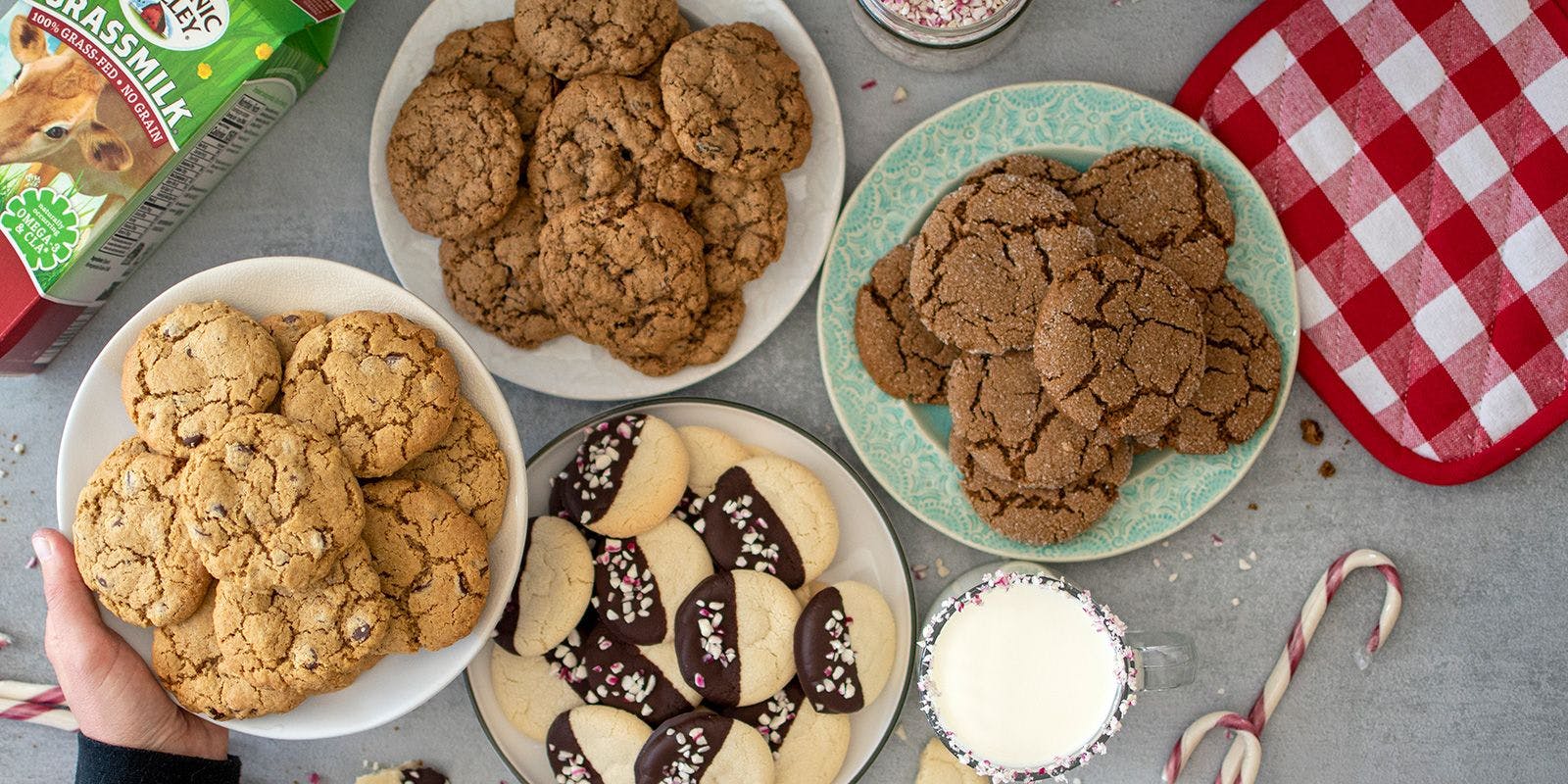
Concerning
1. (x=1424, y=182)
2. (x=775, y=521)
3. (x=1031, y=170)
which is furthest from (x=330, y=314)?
(x=1424, y=182)

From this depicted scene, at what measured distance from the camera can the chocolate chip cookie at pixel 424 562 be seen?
1343 millimetres

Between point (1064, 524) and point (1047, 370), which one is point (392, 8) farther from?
point (1064, 524)

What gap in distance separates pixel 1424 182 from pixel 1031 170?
701mm

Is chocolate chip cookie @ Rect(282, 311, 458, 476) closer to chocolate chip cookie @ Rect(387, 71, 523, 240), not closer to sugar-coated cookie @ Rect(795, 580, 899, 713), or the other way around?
chocolate chip cookie @ Rect(387, 71, 523, 240)

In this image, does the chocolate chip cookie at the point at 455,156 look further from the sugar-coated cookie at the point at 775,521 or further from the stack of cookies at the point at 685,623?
the sugar-coated cookie at the point at 775,521

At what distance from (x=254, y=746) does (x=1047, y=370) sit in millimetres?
1612

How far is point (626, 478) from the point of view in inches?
67.2

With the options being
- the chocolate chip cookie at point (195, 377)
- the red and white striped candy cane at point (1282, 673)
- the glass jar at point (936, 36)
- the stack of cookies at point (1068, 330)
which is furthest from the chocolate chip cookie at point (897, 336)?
the chocolate chip cookie at point (195, 377)

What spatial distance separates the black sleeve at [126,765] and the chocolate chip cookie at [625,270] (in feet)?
2.97

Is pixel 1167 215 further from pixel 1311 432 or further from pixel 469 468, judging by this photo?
pixel 469 468

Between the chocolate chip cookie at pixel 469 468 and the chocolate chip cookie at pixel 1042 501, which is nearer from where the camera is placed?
the chocolate chip cookie at pixel 469 468

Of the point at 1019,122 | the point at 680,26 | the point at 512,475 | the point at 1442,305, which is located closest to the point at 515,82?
the point at 680,26

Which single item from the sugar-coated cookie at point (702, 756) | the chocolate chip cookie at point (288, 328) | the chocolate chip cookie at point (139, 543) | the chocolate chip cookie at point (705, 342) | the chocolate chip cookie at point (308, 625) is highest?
the chocolate chip cookie at point (288, 328)

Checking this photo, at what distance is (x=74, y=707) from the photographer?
1.48 metres
